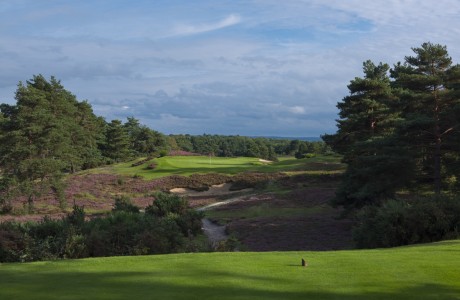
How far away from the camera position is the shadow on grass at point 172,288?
27.0 ft

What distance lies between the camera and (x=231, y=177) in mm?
56812

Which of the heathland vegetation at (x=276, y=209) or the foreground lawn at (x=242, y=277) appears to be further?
the heathland vegetation at (x=276, y=209)

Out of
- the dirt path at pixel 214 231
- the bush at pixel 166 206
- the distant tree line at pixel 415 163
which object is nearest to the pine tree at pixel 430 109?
the distant tree line at pixel 415 163

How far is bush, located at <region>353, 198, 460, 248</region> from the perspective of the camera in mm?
20516

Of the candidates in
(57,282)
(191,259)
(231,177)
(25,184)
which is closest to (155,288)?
(57,282)

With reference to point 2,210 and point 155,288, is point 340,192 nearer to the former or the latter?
point 155,288

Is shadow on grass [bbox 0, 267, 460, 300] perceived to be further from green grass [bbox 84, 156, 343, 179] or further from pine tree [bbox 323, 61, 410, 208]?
green grass [bbox 84, 156, 343, 179]

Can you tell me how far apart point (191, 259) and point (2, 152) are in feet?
123

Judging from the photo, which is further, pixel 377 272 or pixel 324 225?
pixel 324 225

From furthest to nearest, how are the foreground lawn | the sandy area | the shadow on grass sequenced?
the sandy area < the foreground lawn < the shadow on grass

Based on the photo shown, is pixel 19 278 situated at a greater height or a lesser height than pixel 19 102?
lesser

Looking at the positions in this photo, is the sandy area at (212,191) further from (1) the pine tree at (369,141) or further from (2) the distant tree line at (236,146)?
(2) the distant tree line at (236,146)

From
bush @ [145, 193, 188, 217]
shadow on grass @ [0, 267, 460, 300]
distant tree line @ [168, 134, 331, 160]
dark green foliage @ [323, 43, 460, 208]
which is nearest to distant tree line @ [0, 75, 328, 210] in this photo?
distant tree line @ [168, 134, 331, 160]

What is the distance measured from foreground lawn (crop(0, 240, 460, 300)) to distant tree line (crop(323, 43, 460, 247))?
838 cm
